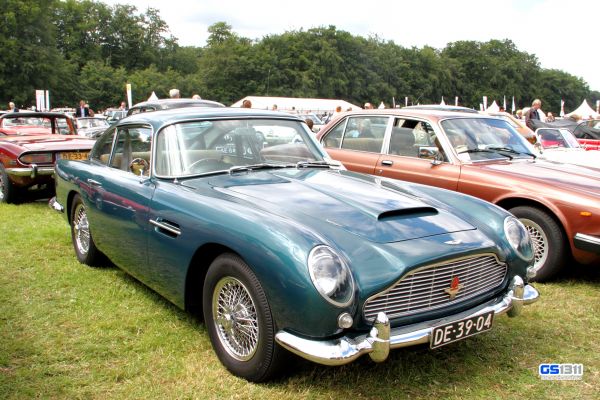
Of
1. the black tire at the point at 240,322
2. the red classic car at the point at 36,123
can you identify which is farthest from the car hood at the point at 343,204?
the red classic car at the point at 36,123

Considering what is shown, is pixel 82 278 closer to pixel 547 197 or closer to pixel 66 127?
pixel 547 197

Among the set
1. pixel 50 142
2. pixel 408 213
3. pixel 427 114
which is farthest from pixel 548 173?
pixel 50 142

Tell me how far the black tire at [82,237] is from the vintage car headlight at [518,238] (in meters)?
3.58

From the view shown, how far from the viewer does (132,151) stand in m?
4.56

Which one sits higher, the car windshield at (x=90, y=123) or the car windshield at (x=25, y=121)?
the car windshield at (x=25, y=121)

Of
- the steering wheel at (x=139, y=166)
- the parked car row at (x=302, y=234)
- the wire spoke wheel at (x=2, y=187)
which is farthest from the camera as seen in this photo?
the wire spoke wheel at (x=2, y=187)

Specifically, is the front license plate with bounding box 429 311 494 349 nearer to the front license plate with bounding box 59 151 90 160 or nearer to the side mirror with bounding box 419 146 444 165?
the side mirror with bounding box 419 146 444 165

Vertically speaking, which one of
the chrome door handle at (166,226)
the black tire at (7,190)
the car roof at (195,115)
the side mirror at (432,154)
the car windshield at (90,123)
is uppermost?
the car roof at (195,115)

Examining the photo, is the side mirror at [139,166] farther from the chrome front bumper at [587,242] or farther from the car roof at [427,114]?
the chrome front bumper at [587,242]

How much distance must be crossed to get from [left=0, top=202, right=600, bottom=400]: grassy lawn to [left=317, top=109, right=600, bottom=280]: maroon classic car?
494 mm

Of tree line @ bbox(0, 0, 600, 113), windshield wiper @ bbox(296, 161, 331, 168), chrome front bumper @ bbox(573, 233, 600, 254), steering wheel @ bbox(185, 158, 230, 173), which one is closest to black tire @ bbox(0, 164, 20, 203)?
steering wheel @ bbox(185, 158, 230, 173)

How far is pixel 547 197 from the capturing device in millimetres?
4855

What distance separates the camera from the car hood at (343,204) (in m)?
3.04

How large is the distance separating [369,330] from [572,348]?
5.69 feet
